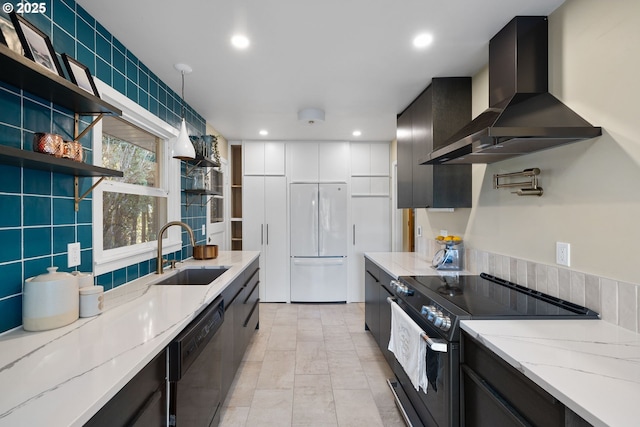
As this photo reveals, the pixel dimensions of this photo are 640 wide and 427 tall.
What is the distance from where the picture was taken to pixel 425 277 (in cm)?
216

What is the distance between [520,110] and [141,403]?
213 centimetres

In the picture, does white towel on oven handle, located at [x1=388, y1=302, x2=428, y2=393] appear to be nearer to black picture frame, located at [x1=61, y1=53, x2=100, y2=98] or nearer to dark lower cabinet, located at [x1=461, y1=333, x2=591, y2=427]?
dark lower cabinet, located at [x1=461, y1=333, x2=591, y2=427]

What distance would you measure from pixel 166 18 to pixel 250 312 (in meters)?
2.42

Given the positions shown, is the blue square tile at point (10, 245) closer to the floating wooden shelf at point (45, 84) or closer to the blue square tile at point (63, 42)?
the floating wooden shelf at point (45, 84)

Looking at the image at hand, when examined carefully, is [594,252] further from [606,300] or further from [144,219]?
[144,219]

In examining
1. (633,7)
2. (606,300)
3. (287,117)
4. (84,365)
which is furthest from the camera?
(287,117)

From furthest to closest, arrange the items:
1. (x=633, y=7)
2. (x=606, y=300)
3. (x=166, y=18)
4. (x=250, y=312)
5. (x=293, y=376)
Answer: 1. (x=250, y=312)
2. (x=293, y=376)
3. (x=166, y=18)
4. (x=606, y=300)
5. (x=633, y=7)

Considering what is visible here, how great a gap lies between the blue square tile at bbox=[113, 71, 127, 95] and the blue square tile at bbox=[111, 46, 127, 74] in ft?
0.10

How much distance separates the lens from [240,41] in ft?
6.16

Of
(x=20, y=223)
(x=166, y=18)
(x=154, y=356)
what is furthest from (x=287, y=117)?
(x=154, y=356)

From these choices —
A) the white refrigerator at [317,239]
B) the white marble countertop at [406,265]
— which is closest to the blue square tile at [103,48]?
the white marble countertop at [406,265]

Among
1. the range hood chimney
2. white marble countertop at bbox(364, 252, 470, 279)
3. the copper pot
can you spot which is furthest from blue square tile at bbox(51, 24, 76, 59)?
white marble countertop at bbox(364, 252, 470, 279)

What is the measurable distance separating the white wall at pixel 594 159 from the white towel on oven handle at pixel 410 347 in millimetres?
850

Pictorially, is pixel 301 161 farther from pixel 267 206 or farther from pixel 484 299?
pixel 484 299
